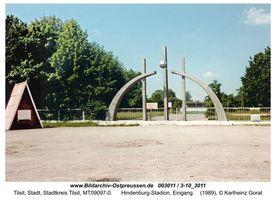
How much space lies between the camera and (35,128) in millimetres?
20266

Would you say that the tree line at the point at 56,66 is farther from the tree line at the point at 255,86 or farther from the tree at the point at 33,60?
the tree line at the point at 255,86

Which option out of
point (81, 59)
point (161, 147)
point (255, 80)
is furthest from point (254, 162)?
point (255, 80)

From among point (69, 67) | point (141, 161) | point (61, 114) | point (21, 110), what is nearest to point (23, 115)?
point (21, 110)

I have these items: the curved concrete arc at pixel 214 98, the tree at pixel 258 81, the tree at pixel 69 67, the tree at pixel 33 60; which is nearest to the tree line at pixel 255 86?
the tree at pixel 258 81

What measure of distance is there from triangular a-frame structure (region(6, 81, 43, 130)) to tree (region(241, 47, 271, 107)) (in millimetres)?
23991

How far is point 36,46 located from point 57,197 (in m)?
22.0

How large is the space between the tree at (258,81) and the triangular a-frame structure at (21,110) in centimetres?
2399

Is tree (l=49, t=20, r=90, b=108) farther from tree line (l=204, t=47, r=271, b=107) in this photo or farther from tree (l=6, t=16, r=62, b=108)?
tree line (l=204, t=47, r=271, b=107)

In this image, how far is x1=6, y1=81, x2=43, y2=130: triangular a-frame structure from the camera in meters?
19.4

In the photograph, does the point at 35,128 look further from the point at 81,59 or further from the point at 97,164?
the point at 97,164

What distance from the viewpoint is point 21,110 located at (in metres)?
19.7

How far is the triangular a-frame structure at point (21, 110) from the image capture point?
19406 mm

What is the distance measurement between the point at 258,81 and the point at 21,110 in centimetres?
2596

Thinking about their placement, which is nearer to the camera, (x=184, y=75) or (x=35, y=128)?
(x=35, y=128)
